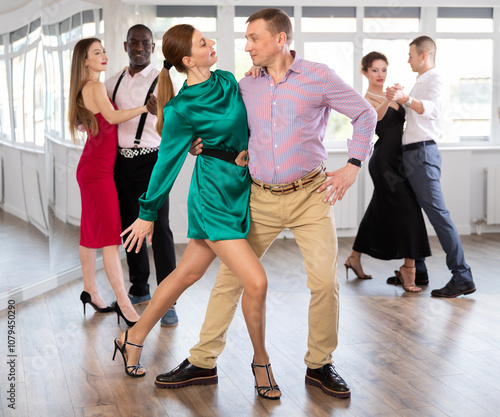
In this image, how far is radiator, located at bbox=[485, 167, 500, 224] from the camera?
7.18m

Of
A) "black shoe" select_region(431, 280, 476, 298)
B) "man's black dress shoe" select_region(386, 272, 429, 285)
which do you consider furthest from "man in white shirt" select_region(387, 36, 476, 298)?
"man's black dress shoe" select_region(386, 272, 429, 285)

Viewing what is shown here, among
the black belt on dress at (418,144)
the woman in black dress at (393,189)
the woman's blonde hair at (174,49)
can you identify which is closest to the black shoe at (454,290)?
the woman in black dress at (393,189)

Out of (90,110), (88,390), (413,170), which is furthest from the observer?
(413,170)

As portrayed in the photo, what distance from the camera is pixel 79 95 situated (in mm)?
4012

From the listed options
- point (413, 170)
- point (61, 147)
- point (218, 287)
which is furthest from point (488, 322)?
point (61, 147)

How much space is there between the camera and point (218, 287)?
9.98ft

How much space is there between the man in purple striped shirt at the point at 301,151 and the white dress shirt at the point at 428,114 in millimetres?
1934

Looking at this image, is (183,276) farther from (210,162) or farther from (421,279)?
(421,279)

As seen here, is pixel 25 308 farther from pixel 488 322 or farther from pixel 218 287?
pixel 488 322

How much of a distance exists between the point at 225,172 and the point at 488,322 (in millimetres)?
2055

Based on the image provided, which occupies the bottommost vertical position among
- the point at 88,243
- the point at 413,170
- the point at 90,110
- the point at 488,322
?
the point at 488,322

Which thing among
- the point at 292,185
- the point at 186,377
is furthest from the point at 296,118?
the point at 186,377

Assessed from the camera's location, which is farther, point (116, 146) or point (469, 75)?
point (469, 75)

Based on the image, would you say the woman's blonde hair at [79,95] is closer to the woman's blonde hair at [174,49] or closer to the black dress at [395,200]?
the woman's blonde hair at [174,49]
